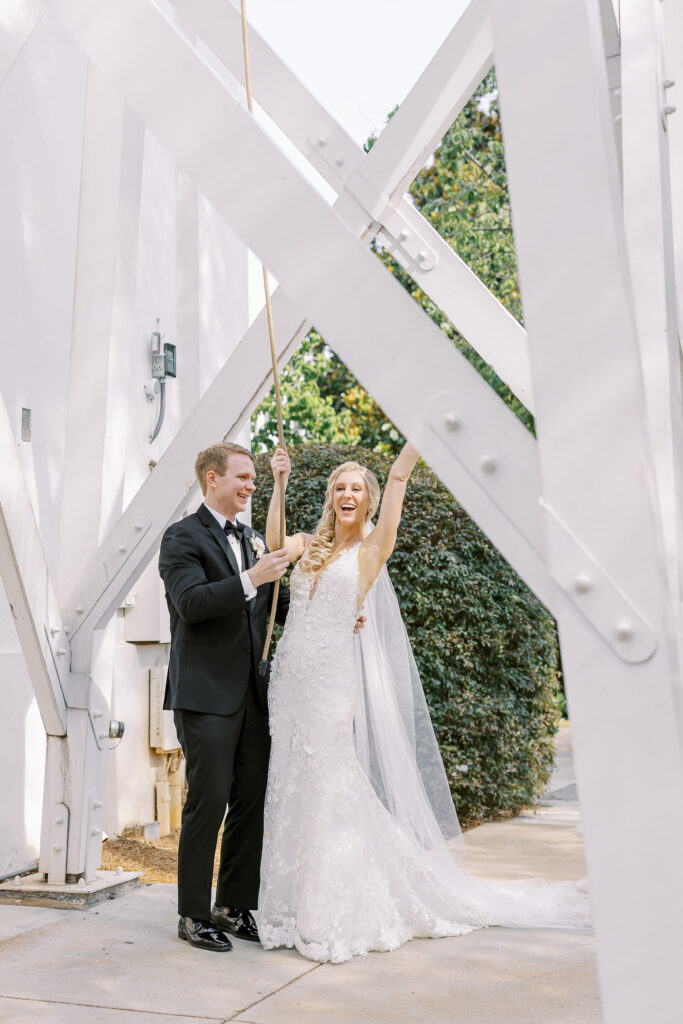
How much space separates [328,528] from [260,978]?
188 cm

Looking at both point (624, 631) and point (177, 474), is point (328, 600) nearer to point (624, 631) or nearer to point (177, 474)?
point (177, 474)

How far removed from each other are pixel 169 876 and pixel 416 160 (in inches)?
148

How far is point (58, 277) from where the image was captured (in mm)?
6195

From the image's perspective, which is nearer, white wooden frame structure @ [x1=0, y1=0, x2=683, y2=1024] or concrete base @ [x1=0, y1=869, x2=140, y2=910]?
white wooden frame structure @ [x1=0, y1=0, x2=683, y2=1024]

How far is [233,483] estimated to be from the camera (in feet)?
14.7

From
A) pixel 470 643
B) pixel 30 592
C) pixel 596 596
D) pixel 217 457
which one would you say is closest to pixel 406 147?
pixel 217 457

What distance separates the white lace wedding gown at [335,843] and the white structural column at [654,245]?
7.71 feet

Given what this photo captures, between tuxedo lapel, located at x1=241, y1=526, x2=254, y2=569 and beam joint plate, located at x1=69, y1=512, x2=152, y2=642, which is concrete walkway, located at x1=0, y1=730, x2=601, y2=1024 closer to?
beam joint plate, located at x1=69, y1=512, x2=152, y2=642

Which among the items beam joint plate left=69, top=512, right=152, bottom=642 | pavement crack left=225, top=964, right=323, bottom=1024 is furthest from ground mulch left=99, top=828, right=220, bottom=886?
pavement crack left=225, top=964, right=323, bottom=1024

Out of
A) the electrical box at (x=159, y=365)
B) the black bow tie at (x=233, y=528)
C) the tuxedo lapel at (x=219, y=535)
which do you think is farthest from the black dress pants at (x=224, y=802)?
the electrical box at (x=159, y=365)

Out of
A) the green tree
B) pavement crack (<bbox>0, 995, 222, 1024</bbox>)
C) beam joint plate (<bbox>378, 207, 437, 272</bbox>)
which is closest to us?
pavement crack (<bbox>0, 995, 222, 1024</bbox>)

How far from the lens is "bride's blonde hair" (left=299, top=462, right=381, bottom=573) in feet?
15.3

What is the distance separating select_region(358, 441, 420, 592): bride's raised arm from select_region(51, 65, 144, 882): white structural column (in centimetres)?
131

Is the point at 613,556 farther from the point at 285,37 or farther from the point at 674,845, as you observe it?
the point at 285,37
